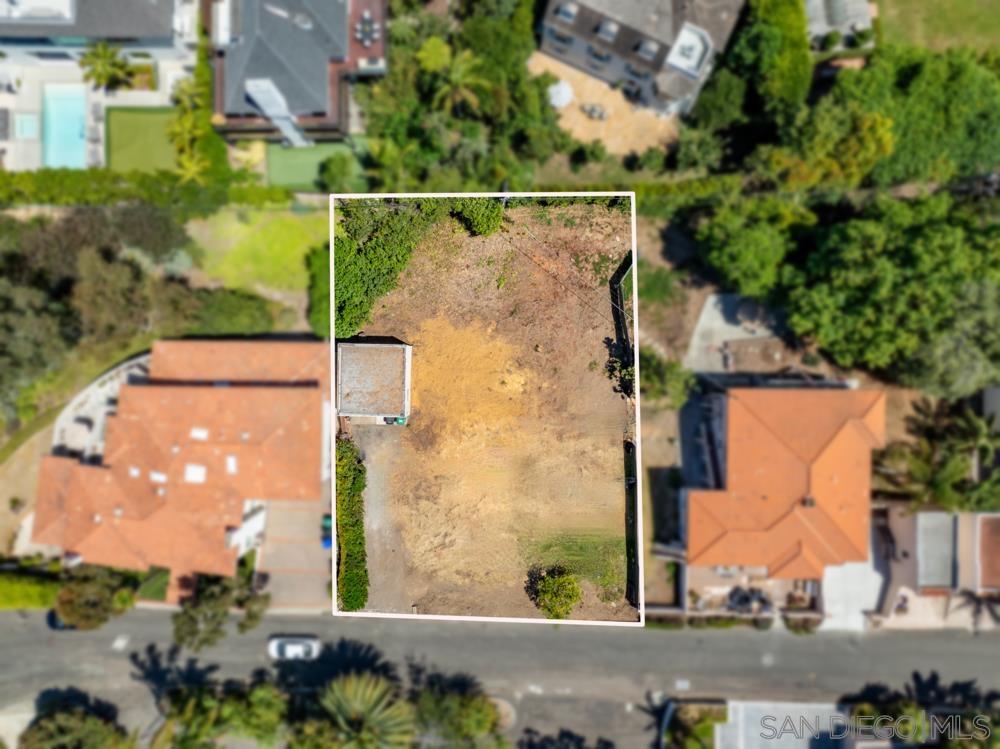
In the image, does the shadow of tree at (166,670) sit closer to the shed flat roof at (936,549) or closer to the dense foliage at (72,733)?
the dense foliage at (72,733)

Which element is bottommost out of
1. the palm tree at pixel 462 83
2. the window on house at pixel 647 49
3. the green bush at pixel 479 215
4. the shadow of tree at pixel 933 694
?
the shadow of tree at pixel 933 694

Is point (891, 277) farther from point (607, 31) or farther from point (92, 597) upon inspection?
point (92, 597)

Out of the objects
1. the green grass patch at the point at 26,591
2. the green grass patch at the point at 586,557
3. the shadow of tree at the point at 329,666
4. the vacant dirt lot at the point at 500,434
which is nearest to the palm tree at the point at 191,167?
the green grass patch at the point at 26,591

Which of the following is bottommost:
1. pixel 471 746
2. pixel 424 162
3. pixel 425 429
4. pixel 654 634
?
pixel 471 746

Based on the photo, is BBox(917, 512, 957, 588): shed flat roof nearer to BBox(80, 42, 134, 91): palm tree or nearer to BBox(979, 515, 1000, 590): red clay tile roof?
BBox(979, 515, 1000, 590): red clay tile roof

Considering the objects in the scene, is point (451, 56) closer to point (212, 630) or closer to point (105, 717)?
point (212, 630)

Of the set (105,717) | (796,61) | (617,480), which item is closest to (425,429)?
(617,480)

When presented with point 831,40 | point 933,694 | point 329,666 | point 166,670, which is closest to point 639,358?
point 831,40
